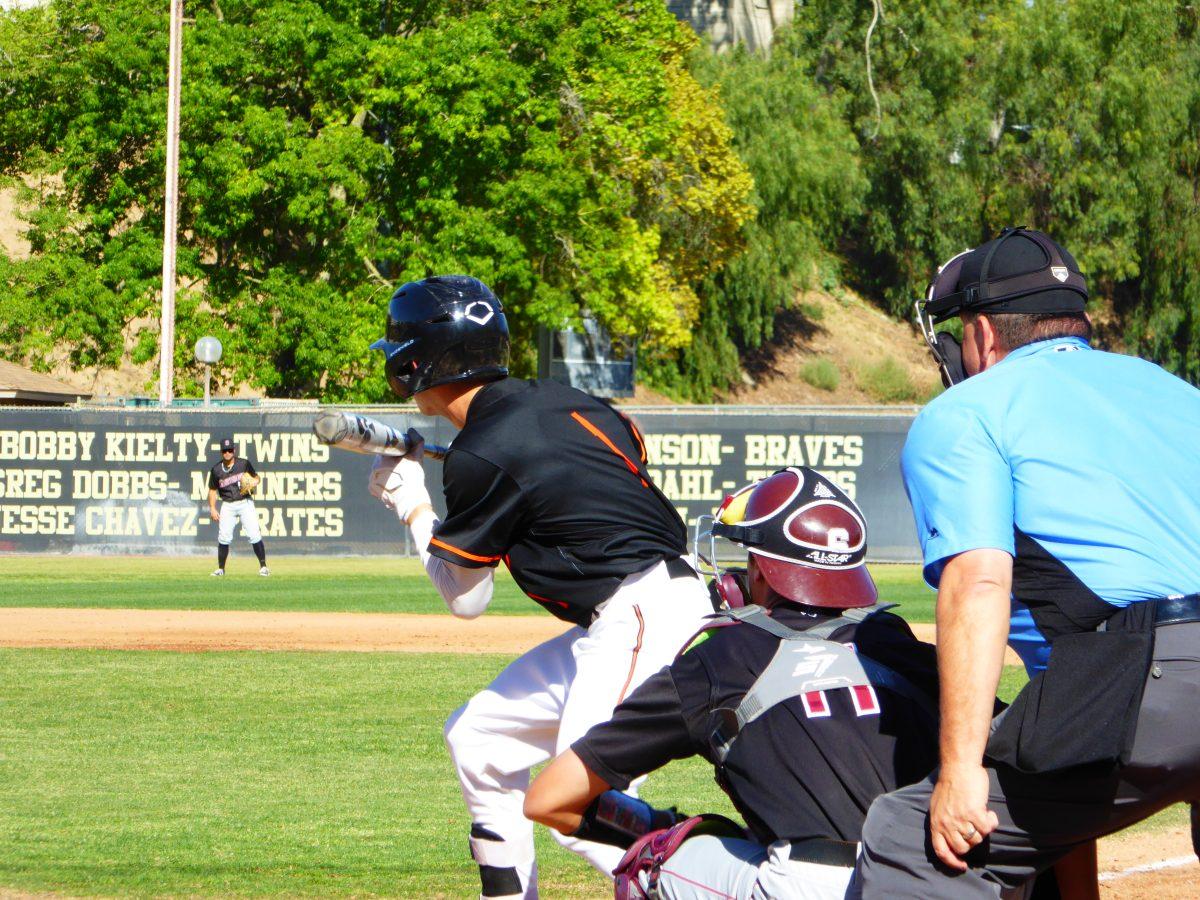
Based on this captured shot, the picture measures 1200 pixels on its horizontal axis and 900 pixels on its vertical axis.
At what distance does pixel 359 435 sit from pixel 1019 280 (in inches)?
88.3

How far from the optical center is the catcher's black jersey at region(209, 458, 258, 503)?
2127 cm

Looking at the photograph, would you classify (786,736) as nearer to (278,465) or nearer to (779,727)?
(779,727)

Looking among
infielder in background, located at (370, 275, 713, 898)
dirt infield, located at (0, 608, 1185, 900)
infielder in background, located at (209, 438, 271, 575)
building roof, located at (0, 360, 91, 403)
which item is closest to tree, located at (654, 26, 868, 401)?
building roof, located at (0, 360, 91, 403)

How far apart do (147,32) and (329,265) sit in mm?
6539

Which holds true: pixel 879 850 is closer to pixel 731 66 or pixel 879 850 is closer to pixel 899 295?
pixel 731 66

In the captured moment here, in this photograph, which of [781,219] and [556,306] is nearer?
[556,306]

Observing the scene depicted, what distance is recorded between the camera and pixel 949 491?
9.99ft

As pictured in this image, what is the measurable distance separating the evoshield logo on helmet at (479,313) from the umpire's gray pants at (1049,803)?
90.3 inches

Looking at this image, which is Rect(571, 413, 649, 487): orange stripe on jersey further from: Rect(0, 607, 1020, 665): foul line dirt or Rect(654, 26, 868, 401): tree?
Rect(654, 26, 868, 401): tree

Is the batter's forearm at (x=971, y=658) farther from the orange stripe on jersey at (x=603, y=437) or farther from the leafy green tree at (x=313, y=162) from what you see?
the leafy green tree at (x=313, y=162)

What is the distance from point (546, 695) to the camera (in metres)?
4.56

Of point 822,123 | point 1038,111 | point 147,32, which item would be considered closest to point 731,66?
point 822,123

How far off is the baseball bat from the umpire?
2062 millimetres

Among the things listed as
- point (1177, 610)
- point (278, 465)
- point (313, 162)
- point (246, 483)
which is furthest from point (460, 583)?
point (313, 162)
